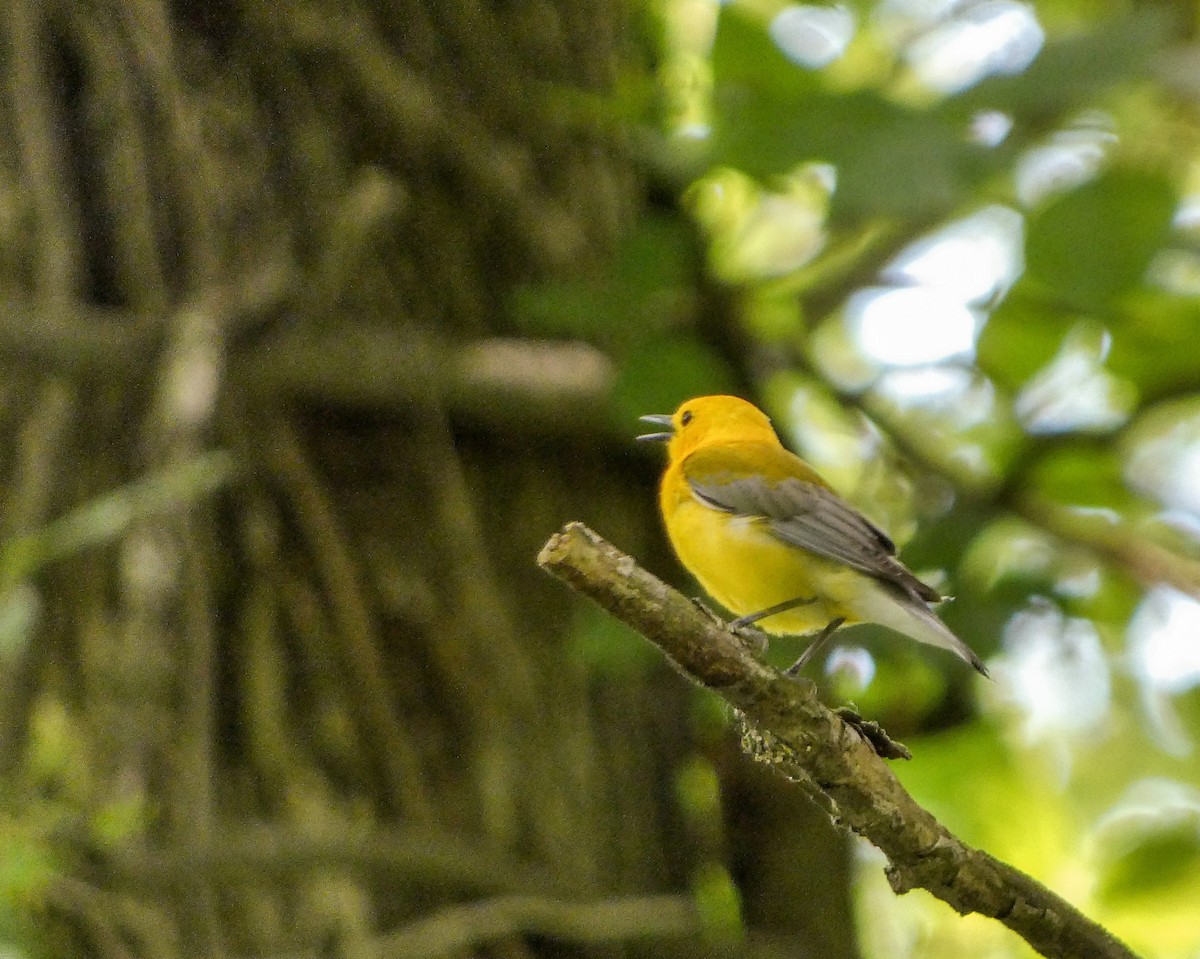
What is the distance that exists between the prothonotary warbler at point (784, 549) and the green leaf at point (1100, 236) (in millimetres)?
653

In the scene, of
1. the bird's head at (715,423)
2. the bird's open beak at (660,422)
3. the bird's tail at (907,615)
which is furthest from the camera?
the bird's open beak at (660,422)

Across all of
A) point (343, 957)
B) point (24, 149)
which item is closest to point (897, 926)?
point (343, 957)

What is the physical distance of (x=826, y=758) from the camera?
2074 millimetres

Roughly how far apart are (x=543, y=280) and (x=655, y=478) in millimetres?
735

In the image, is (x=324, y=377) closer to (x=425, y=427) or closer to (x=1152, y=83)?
(x=425, y=427)

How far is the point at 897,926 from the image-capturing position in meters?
5.37

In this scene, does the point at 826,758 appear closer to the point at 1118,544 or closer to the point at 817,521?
the point at 817,521

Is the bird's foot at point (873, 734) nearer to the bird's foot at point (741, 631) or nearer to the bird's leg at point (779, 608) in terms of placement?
the bird's foot at point (741, 631)

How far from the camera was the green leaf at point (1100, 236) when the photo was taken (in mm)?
2846

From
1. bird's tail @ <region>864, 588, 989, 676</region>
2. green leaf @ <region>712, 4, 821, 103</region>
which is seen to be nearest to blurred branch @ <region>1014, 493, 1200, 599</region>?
bird's tail @ <region>864, 588, 989, 676</region>

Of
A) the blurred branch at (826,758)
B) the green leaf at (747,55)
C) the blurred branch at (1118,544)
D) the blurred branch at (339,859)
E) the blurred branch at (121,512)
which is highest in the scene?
the green leaf at (747,55)

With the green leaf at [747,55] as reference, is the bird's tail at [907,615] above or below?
below

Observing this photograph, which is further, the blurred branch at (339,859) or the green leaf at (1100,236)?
the blurred branch at (339,859)

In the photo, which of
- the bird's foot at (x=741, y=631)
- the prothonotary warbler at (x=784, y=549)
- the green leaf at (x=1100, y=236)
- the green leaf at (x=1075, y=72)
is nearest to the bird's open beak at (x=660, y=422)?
the prothonotary warbler at (x=784, y=549)
